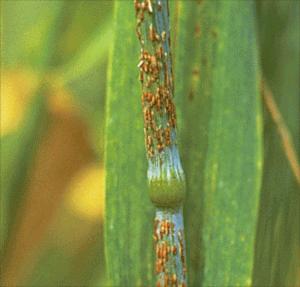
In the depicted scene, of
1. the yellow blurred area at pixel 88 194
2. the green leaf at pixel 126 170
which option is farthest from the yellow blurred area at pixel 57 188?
the green leaf at pixel 126 170

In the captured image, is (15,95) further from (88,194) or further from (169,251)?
(169,251)

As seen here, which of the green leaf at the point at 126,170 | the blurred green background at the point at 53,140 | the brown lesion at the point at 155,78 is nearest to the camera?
the brown lesion at the point at 155,78

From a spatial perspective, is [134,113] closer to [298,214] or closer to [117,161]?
[117,161]

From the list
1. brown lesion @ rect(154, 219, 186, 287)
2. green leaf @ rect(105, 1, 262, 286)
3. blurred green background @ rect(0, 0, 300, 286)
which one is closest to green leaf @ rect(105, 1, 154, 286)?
green leaf @ rect(105, 1, 262, 286)

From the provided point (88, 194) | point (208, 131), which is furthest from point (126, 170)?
point (88, 194)

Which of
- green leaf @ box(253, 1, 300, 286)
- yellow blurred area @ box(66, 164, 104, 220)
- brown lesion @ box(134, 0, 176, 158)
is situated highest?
brown lesion @ box(134, 0, 176, 158)

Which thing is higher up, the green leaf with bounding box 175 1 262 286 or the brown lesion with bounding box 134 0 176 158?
the brown lesion with bounding box 134 0 176 158

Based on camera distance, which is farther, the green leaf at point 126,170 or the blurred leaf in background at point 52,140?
the blurred leaf in background at point 52,140

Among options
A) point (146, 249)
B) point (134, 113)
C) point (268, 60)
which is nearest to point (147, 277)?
point (146, 249)

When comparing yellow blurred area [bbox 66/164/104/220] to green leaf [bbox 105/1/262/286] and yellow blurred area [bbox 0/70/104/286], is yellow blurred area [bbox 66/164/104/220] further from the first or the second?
green leaf [bbox 105/1/262/286]

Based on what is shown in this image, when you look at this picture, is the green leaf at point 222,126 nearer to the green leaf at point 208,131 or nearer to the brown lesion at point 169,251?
the green leaf at point 208,131
